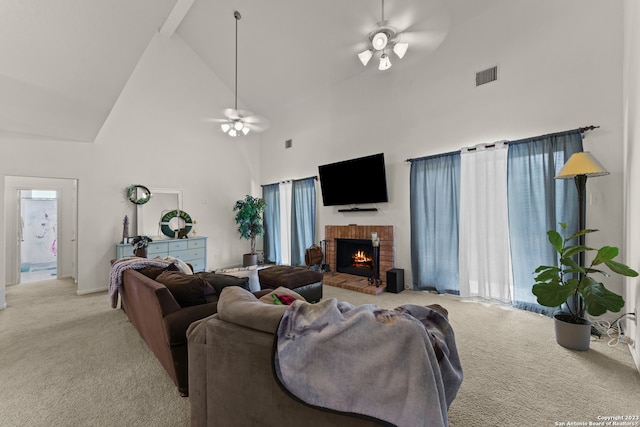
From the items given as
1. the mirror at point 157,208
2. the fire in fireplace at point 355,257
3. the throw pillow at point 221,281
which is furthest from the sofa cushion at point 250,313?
the mirror at point 157,208

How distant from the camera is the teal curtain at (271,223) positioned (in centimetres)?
700

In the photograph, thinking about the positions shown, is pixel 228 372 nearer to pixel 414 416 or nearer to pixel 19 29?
pixel 414 416

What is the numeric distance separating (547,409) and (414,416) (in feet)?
5.12

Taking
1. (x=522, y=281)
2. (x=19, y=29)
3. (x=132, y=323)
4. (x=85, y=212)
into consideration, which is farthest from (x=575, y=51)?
(x=85, y=212)

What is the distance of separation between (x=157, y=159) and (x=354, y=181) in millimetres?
4144

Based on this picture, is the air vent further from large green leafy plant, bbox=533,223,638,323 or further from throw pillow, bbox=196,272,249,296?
throw pillow, bbox=196,272,249,296

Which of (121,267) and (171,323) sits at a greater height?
(121,267)

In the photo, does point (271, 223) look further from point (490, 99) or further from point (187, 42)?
point (490, 99)

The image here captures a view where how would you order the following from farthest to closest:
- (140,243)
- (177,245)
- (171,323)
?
(177,245) → (140,243) → (171,323)

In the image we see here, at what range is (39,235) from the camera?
20.1 ft

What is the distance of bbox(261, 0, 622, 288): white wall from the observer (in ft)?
9.70

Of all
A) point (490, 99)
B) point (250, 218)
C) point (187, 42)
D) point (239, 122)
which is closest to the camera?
point (490, 99)

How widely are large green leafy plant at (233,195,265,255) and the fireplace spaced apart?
7.66 feet

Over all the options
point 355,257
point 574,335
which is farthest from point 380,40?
point 355,257
